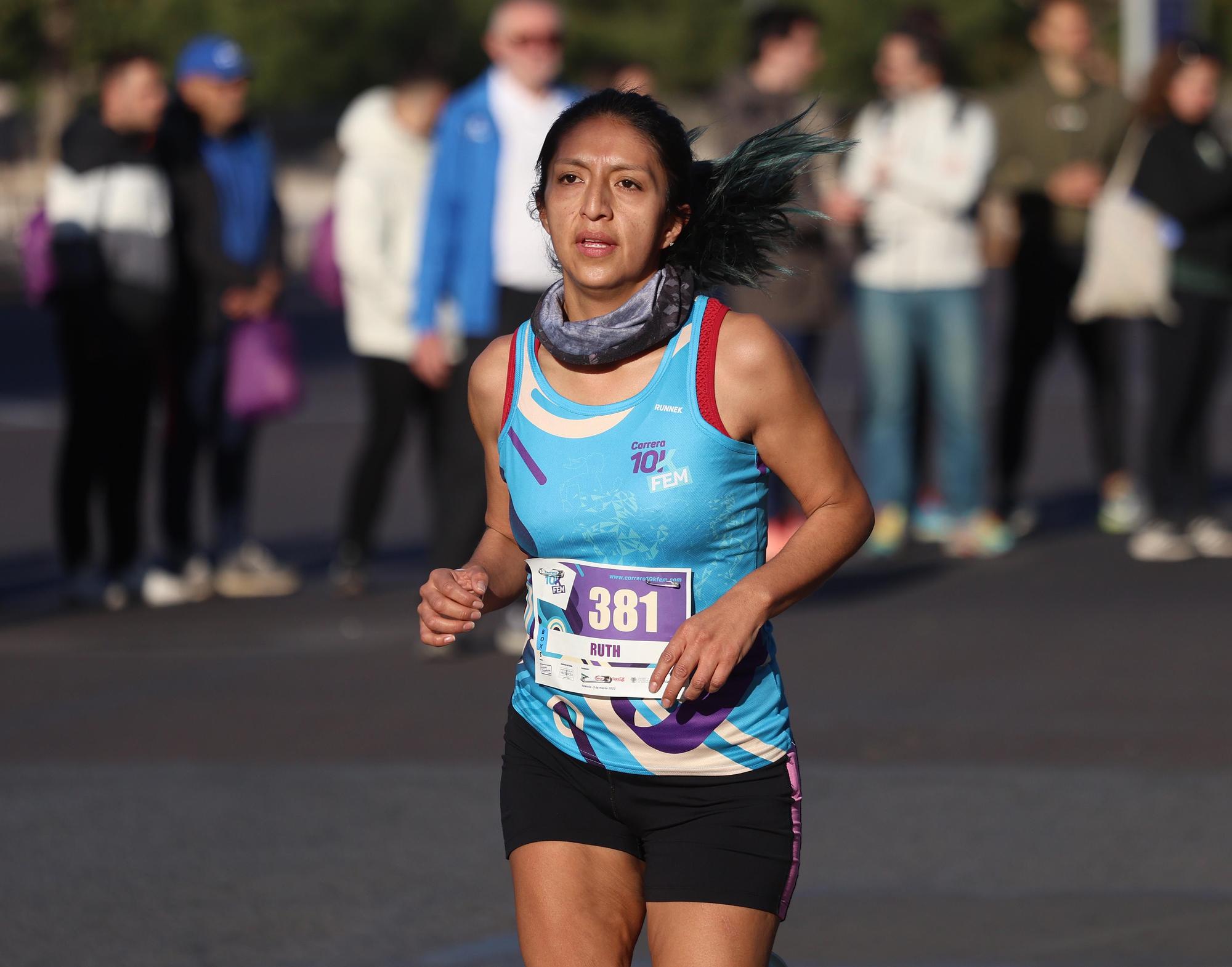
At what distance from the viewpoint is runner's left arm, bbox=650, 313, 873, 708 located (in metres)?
3.22

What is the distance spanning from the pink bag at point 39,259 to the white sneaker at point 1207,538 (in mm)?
5146

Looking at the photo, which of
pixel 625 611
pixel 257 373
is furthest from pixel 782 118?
pixel 625 611

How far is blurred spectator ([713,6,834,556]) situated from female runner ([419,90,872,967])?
18.1ft

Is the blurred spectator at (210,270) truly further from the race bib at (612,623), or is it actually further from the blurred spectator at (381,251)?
the race bib at (612,623)

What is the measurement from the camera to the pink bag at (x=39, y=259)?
868cm

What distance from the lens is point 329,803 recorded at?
19.9ft

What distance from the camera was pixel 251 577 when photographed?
942cm

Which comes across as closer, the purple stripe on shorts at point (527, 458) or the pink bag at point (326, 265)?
the purple stripe on shorts at point (527, 458)

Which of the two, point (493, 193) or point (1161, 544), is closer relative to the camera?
point (493, 193)

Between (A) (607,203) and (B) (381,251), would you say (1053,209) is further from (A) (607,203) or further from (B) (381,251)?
(A) (607,203)

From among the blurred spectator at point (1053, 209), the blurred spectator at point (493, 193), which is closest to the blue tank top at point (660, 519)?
the blurred spectator at point (493, 193)

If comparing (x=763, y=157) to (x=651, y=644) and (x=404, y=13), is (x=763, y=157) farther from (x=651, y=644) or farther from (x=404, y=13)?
(x=404, y=13)

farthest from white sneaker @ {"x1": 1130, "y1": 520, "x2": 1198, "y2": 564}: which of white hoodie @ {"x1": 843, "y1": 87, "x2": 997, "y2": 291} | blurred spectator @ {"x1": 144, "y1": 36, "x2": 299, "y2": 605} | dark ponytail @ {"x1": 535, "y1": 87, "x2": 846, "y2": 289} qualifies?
dark ponytail @ {"x1": 535, "y1": 87, "x2": 846, "y2": 289}

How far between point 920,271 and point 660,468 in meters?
6.69
